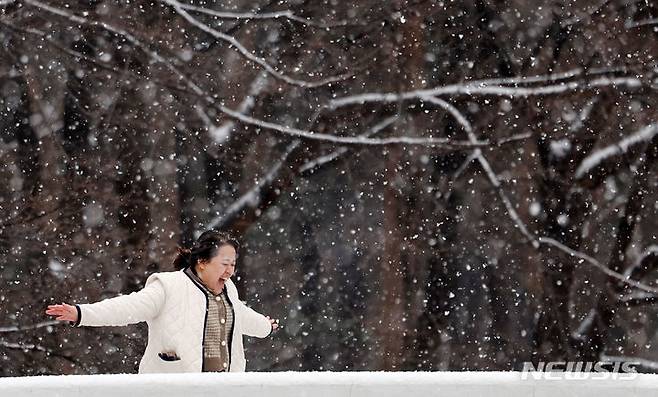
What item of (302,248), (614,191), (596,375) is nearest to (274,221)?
(302,248)

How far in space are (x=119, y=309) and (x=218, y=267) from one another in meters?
0.43

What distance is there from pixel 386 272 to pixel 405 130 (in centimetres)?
133

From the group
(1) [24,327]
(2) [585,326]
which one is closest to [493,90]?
(2) [585,326]

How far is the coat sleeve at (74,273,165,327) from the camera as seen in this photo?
184 inches

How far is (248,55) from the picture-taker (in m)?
11.8

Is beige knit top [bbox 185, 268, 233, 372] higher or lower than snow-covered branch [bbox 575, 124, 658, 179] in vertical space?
lower

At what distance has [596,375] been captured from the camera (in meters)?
3.78

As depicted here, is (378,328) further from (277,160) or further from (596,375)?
(596,375)

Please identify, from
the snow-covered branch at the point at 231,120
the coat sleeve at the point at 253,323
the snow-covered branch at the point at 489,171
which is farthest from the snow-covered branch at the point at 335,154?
the coat sleeve at the point at 253,323

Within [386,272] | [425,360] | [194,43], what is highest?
[194,43]

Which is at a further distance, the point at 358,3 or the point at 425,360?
the point at 358,3

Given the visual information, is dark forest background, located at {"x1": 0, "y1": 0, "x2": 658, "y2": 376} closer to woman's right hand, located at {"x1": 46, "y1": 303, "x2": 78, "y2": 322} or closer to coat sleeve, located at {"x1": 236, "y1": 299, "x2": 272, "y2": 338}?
coat sleeve, located at {"x1": 236, "y1": 299, "x2": 272, "y2": 338}

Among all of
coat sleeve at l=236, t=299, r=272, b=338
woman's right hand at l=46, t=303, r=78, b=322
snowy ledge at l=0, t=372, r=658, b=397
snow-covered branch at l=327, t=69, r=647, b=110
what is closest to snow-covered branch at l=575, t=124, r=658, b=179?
snow-covered branch at l=327, t=69, r=647, b=110

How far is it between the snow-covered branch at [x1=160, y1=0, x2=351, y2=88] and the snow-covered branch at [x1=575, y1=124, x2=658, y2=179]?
2.28m
